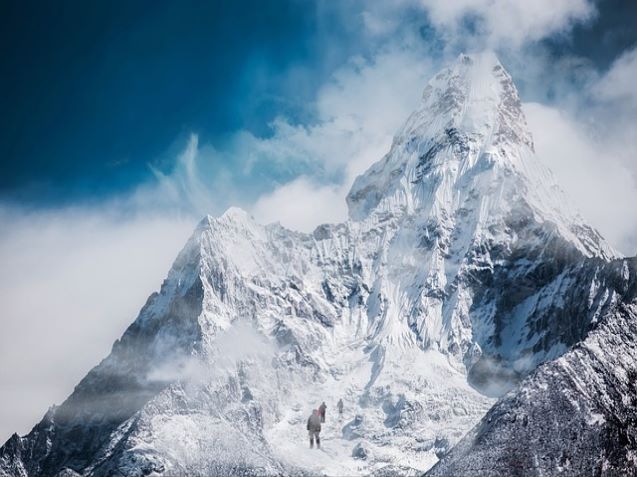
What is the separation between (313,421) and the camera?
128375 mm
